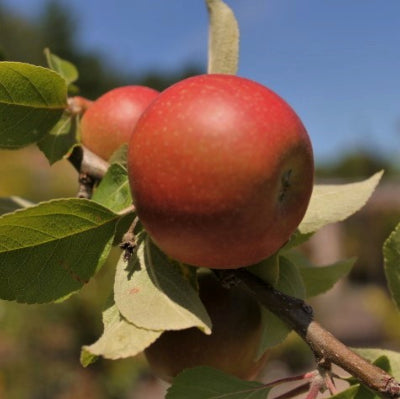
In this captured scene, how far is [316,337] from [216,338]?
0.66ft

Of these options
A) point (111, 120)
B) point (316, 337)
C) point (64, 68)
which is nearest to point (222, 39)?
point (111, 120)

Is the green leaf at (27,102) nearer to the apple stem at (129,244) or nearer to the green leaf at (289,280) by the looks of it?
the apple stem at (129,244)

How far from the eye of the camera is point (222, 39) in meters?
0.85

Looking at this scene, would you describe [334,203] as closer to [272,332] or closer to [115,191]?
[272,332]

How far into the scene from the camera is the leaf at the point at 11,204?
885 mm

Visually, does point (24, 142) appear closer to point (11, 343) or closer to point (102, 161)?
point (102, 161)

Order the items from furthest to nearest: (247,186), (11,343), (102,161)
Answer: (11,343) → (102,161) → (247,186)

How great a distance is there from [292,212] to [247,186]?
7cm

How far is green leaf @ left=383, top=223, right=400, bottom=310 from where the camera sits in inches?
30.4

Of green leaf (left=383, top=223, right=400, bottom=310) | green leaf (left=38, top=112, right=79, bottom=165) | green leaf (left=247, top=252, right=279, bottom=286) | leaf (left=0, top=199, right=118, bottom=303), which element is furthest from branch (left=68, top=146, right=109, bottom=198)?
green leaf (left=383, top=223, right=400, bottom=310)

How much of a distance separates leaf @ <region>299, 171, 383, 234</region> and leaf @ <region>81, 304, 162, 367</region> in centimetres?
27

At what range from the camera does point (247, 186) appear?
568mm

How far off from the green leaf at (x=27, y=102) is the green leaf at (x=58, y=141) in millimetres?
46

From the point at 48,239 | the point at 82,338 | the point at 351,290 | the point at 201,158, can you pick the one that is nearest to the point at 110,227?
the point at 48,239
